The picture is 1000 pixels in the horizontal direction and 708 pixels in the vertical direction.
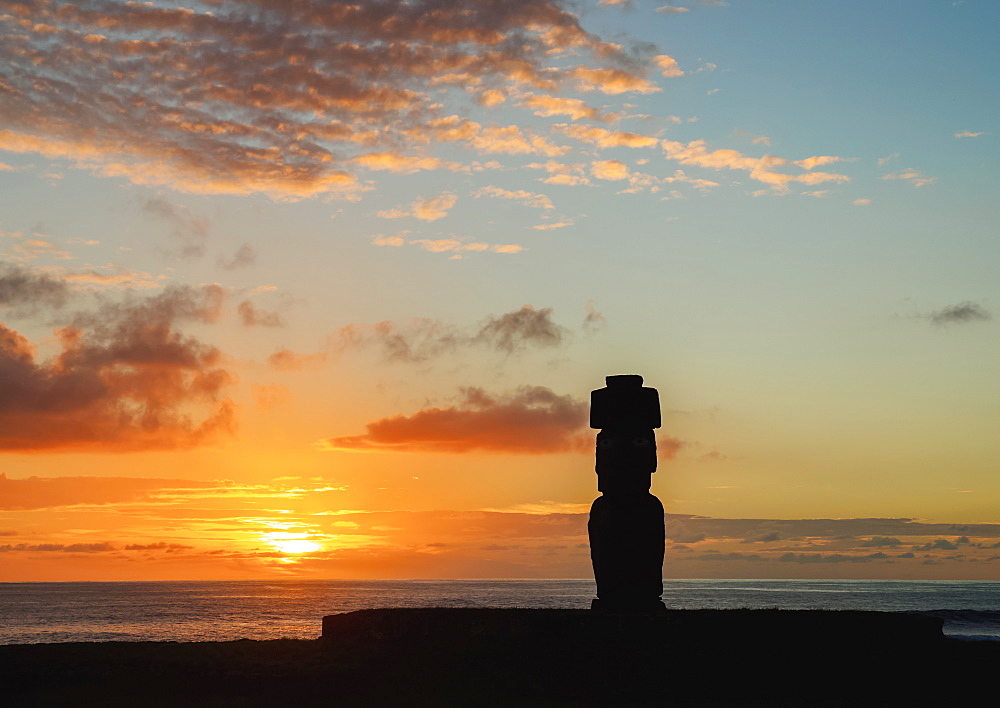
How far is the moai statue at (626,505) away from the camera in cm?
1944

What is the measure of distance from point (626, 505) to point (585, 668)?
4.42m

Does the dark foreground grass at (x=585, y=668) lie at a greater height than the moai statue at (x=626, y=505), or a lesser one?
lesser

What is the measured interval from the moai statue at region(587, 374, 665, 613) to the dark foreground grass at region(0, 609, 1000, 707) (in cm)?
227

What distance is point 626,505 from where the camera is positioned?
1973 cm

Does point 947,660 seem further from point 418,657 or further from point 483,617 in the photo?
point 418,657

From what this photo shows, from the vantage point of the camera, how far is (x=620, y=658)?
52.8ft

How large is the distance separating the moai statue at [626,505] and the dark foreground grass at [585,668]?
2270 millimetres

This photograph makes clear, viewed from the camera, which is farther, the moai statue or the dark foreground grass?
the moai statue

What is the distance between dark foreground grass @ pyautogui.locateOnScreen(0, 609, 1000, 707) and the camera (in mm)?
15469

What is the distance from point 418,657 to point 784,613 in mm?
6852

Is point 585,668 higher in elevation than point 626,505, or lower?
lower

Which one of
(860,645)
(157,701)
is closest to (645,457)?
(860,645)

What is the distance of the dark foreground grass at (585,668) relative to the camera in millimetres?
15469

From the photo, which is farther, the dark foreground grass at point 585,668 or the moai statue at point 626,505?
the moai statue at point 626,505
